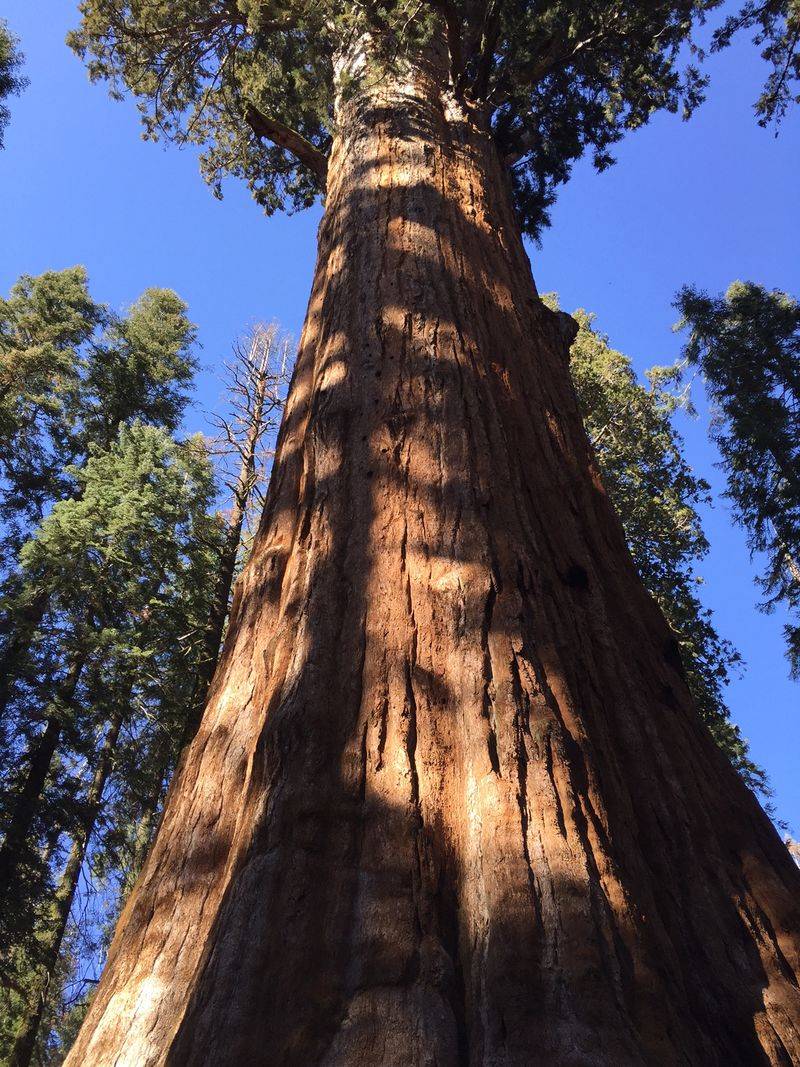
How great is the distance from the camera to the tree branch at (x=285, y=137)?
5757 mm

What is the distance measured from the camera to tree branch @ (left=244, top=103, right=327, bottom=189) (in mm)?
5757

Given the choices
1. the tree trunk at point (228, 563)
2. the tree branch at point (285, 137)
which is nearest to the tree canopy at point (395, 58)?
the tree branch at point (285, 137)

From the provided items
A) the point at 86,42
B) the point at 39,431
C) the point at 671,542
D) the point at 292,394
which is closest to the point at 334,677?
the point at 292,394

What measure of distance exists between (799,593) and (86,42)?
1363cm

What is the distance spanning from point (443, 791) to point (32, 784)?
30.1 feet

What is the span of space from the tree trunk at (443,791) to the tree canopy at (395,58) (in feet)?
12.8

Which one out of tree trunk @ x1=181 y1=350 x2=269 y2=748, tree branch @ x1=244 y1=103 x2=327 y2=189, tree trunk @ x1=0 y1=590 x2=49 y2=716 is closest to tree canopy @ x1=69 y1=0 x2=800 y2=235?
tree branch @ x1=244 y1=103 x2=327 y2=189

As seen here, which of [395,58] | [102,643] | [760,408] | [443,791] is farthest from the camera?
[760,408]

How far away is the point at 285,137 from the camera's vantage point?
5938mm

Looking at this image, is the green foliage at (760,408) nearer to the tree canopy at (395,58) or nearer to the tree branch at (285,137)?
the tree canopy at (395,58)

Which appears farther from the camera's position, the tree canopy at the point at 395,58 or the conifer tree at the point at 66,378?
the conifer tree at the point at 66,378

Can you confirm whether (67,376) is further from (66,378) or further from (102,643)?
(102,643)

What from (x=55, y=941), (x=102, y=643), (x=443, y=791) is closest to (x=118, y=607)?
(x=102, y=643)

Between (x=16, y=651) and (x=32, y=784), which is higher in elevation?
(x=16, y=651)
